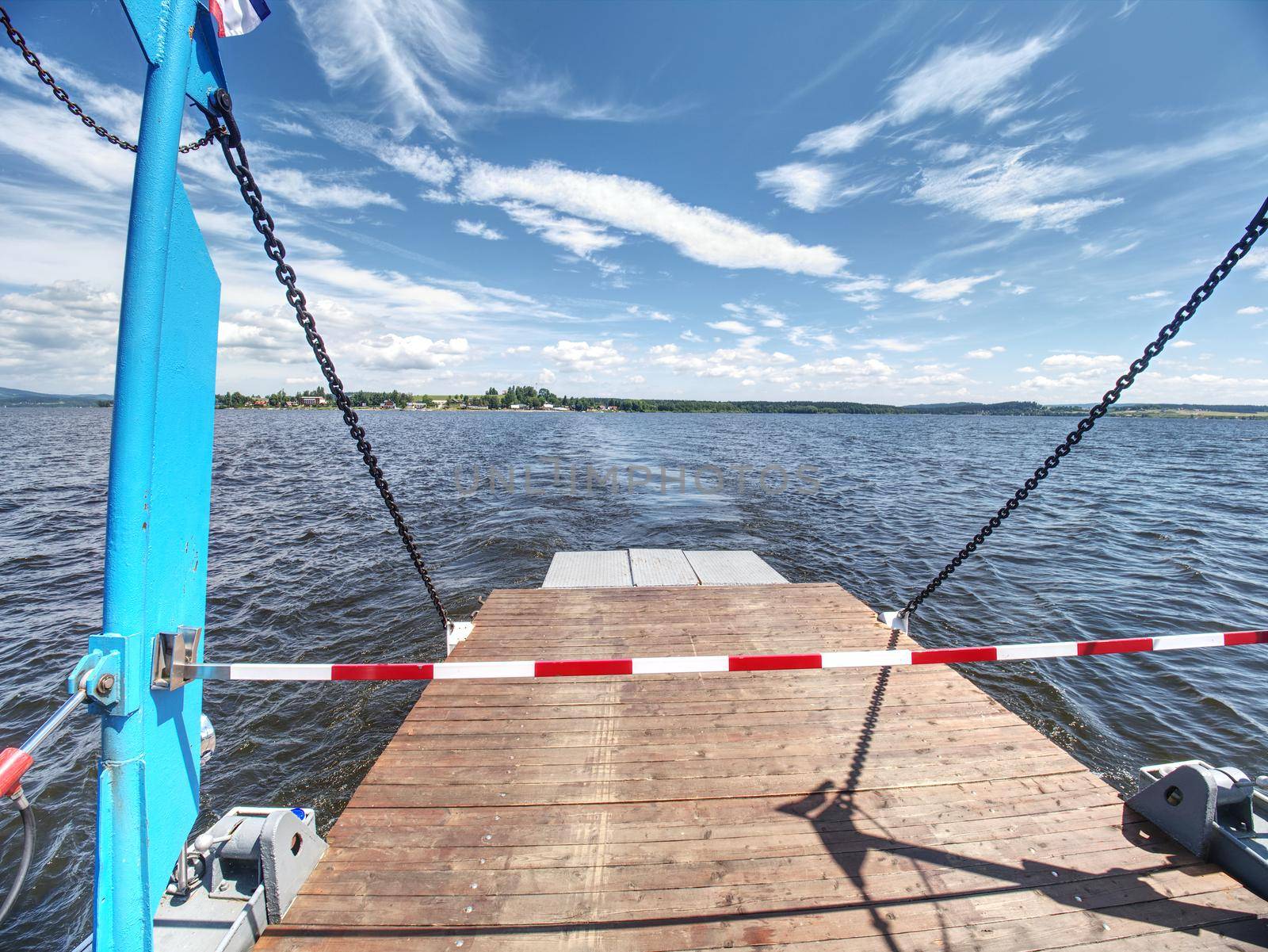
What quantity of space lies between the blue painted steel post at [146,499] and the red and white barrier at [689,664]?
394 mm

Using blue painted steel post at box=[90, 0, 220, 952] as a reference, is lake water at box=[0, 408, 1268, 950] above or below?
below

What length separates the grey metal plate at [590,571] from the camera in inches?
358

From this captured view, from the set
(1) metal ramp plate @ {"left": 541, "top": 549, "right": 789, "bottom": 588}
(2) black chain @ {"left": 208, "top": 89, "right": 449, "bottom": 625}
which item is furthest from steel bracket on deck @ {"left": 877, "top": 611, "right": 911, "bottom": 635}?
(2) black chain @ {"left": 208, "top": 89, "right": 449, "bottom": 625}

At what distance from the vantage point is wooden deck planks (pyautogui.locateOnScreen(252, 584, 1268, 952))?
296 cm

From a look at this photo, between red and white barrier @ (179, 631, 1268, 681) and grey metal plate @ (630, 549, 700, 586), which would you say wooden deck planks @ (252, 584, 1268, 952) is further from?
grey metal plate @ (630, 549, 700, 586)

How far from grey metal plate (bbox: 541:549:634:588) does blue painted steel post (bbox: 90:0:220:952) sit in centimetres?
657

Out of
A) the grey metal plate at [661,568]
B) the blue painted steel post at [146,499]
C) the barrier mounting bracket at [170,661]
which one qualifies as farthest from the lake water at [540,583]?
the barrier mounting bracket at [170,661]

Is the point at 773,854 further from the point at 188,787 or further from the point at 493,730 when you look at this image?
the point at 188,787

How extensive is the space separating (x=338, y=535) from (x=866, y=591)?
15.4 metres

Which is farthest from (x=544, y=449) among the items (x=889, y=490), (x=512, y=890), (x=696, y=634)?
(x=512, y=890)

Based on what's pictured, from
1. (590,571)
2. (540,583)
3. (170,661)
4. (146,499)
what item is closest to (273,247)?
(146,499)

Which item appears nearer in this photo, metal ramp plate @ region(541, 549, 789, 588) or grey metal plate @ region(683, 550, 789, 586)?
metal ramp plate @ region(541, 549, 789, 588)

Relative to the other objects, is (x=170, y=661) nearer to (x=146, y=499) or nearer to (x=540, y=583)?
(x=146, y=499)

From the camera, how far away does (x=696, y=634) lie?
668 centimetres
